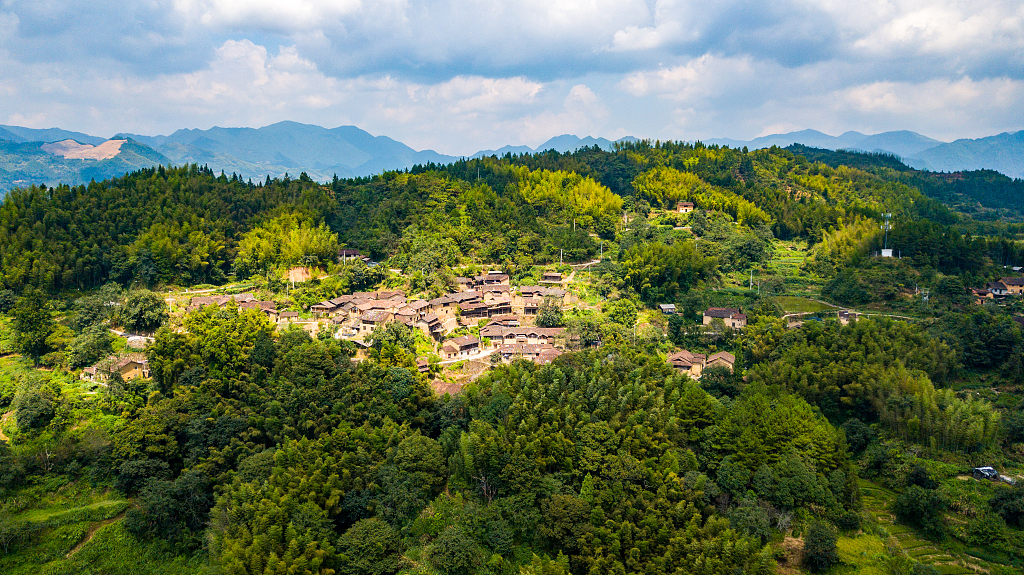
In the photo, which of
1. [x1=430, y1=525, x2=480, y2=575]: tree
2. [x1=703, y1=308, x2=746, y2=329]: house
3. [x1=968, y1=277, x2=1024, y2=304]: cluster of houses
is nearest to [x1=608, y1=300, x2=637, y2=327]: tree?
[x1=703, y1=308, x2=746, y2=329]: house

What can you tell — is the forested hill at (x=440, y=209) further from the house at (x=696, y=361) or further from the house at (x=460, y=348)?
the house at (x=696, y=361)

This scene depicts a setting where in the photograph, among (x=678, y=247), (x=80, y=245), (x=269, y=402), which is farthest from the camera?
(x=678, y=247)

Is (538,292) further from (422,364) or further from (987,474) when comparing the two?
(987,474)

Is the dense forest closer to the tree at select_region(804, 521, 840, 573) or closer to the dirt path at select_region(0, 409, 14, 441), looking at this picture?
the tree at select_region(804, 521, 840, 573)

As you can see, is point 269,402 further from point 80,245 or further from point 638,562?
point 80,245

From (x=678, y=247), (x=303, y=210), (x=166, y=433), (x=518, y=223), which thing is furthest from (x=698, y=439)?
(x=303, y=210)

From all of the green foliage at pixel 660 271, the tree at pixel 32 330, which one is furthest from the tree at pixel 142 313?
the green foliage at pixel 660 271

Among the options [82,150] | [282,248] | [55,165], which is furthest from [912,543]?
[82,150]
